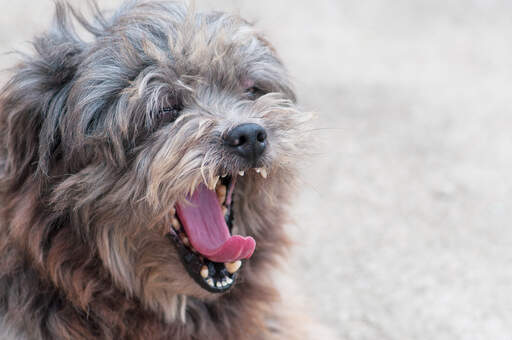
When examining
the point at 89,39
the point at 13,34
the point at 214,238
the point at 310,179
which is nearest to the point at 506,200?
the point at 310,179

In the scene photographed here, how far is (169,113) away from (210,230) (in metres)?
0.63

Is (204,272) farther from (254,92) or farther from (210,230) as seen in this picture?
(254,92)

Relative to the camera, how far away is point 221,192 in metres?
3.61

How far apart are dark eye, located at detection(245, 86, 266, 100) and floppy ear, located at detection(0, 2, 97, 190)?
0.82 metres

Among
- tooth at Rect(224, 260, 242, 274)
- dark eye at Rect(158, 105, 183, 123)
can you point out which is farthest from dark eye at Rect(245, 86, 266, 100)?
tooth at Rect(224, 260, 242, 274)

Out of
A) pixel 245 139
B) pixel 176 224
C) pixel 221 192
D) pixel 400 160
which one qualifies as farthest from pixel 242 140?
pixel 400 160

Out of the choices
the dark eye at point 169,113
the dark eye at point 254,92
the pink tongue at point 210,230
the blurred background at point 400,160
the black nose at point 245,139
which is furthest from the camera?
the blurred background at point 400,160

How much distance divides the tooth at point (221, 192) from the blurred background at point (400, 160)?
440 mm

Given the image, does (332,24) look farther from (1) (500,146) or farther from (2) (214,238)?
(2) (214,238)

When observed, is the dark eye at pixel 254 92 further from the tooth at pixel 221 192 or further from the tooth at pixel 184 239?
the tooth at pixel 184 239

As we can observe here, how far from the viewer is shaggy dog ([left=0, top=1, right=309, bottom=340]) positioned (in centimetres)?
316

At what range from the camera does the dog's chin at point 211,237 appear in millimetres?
3402

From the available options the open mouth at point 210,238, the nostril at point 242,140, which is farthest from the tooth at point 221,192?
the nostril at point 242,140

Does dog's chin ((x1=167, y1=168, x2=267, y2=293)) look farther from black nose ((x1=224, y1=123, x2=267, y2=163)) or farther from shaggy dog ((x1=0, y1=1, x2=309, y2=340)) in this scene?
black nose ((x1=224, y1=123, x2=267, y2=163))
